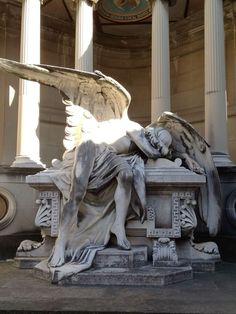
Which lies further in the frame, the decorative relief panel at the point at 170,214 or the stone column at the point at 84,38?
the stone column at the point at 84,38

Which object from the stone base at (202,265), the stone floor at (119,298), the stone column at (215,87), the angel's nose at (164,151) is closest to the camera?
the stone floor at (119,298)

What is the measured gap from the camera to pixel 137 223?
8.29 metres

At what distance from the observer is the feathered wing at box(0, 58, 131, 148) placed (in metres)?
8.83

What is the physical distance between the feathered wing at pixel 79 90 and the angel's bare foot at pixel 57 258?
2180 mm

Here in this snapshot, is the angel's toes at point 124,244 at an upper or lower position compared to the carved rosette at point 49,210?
lower

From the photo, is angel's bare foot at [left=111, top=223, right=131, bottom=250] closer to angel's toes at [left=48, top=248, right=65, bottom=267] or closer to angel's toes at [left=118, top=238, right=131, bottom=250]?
angel's toes at [left=118, top=238, right=131, bottom=250]

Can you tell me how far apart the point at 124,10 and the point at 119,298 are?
19.7 metres

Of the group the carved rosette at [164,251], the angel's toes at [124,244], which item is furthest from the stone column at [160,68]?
the angel's toes at [124,244]

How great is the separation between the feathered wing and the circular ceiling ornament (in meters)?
14.8

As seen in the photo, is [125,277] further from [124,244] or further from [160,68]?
[160,68]

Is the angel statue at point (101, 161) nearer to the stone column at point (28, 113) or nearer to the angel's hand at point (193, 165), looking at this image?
the angel's hand at point (193, 165)

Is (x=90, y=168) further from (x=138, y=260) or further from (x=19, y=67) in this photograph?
(x=19, y=67)

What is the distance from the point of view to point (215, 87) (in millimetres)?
15891

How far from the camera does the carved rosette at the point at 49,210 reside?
8.52 metres
